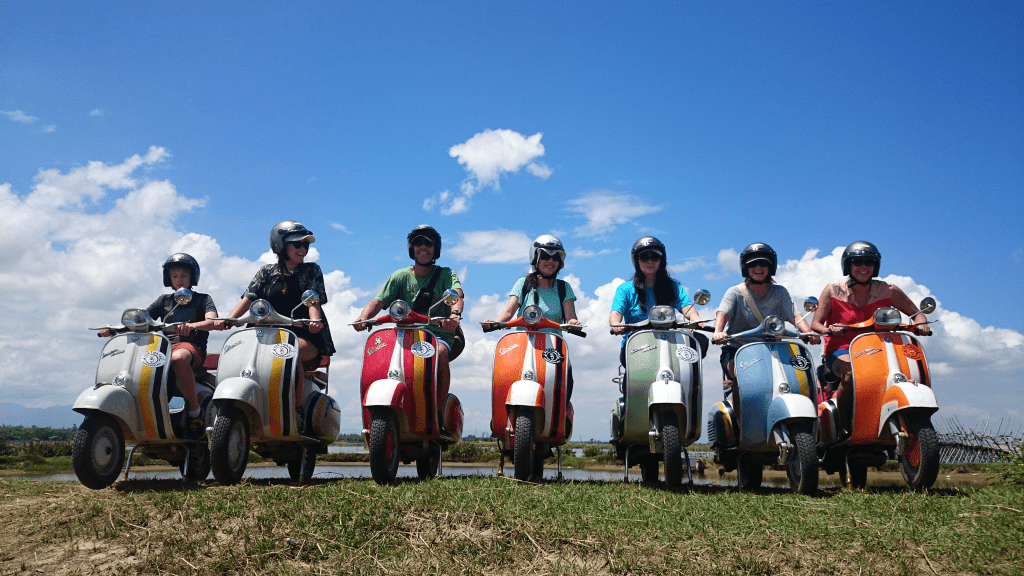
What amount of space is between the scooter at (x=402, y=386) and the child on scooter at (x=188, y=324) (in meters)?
1.53

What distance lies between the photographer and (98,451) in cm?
504

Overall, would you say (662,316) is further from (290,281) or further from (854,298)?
(290,281)

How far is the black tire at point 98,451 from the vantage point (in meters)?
4.88

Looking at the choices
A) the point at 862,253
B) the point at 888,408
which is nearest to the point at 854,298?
the point at 862,253

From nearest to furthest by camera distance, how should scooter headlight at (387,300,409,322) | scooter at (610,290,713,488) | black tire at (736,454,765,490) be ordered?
scooter at (610,290,713,488)
scooter headlight at (387,300,409,322)
black tire at (736,454,765,490)

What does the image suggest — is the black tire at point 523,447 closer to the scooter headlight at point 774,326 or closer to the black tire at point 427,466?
the black tire at point 427,466

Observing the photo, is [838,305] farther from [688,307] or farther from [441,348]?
[441,348]

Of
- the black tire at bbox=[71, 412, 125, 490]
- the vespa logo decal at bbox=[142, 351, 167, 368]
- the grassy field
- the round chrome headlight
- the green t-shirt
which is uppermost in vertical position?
the green t-shirt

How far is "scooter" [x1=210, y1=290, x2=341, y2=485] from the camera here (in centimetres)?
518

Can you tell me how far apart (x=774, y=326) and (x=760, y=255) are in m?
1.04

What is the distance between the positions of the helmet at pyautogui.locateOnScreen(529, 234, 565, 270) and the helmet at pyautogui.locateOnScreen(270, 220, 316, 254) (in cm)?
224

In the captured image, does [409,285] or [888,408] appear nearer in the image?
[888,408]

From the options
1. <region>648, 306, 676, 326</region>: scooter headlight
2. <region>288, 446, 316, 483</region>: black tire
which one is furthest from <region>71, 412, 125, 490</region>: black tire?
<region>648, 306, 676, 326</region>: scooter headlight

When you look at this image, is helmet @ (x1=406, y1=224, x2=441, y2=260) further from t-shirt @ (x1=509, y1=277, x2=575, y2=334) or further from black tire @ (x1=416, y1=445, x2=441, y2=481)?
black tire @ (x1=416, y1=445, x2=441, y2=481)
